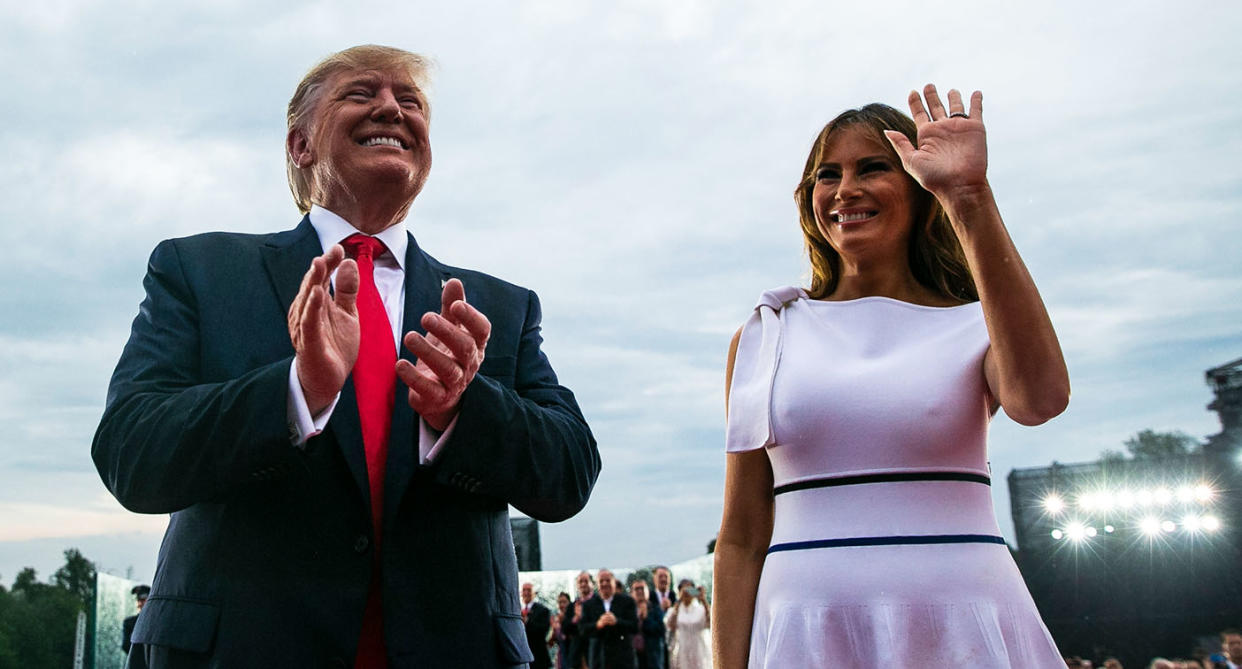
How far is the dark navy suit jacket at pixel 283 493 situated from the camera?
1520mm

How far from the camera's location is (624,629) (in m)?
10.5

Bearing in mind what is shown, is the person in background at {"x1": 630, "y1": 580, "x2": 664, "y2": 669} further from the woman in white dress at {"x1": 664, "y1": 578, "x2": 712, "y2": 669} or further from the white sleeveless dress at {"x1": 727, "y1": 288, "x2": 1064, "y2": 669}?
the white sleeveless dress at {"x1": 727, "y1": 288, "x2": 1064, "y2": 669}

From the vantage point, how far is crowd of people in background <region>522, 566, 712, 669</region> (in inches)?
415

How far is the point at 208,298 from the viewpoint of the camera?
1.78 meters

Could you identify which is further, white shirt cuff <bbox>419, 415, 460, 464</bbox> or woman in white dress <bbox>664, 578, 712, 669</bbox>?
woman in white dress <bbox>664, 578, 712, 669</bbox>

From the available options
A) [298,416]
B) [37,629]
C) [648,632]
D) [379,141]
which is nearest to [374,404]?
[298,416]

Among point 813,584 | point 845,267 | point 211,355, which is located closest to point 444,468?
point 211,355

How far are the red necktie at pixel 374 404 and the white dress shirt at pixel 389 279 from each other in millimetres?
44

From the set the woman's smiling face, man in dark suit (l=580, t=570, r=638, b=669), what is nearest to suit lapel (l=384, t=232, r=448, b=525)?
the woman's smiling face

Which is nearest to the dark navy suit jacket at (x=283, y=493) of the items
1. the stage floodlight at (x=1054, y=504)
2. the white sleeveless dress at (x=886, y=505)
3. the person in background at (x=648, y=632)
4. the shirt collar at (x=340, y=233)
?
the shirt collar at (x=340, y=233)

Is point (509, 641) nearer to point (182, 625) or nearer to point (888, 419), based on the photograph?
point (182, 625)

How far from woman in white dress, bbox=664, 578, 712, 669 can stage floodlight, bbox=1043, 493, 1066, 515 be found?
11.4m

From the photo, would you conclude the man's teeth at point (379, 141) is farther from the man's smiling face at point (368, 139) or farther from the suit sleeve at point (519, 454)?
the suit sleeve at point (519, 454)

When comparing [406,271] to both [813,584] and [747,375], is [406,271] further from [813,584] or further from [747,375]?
[813,584]
